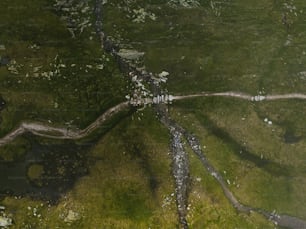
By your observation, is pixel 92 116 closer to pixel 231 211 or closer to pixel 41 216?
pixel 41 216

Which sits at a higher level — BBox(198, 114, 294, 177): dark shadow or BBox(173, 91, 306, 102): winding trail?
BBox(173, 91, 306, 102): winding trail

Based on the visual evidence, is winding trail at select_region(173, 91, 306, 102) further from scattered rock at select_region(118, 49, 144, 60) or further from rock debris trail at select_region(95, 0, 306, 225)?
scattered rock at select_region(118, 49, 144, 60)

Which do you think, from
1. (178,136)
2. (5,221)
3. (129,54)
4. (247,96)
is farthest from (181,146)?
(5,221)

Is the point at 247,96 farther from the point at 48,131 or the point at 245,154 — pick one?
the point at 48,131

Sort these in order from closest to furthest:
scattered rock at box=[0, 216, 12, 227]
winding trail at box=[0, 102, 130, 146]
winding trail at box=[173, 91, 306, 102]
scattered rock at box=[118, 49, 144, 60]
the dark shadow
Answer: scattered rock at box=[0, 216, 12, 227], winding trail at box=[0, 102, 130, 146], the dark shadow, winding trail at box=[173, 91, 306, 102], scattered rock at box=[118, 49, 144, 60]

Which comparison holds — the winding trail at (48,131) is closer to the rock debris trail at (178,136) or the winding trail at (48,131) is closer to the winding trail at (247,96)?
the rock debris trail at (178,136)

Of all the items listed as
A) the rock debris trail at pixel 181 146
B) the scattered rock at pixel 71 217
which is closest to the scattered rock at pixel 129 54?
the rock debris trail at pixel 181 146

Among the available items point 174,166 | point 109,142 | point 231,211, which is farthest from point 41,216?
point 231,211

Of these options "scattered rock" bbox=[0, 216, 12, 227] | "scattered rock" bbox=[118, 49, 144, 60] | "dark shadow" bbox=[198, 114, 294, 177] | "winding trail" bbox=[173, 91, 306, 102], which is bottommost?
"scattered rock" bbox=[0, 216, 12, 227]

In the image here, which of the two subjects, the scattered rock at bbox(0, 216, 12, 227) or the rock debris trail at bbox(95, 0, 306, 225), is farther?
the rock debris trail at bbox(95, 0, 306, 225)

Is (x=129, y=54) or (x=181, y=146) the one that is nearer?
(x=181, y=146)

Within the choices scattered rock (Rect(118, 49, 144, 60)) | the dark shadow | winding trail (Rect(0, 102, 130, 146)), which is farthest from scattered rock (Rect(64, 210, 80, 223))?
scattered rock (Rect(118, 49, 144, 60))
